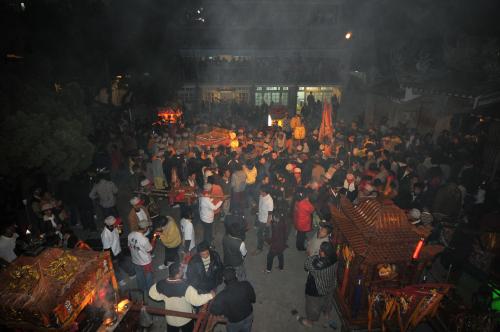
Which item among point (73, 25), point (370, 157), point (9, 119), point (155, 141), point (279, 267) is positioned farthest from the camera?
point (73, 25)

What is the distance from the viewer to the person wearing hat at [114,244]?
5.86m

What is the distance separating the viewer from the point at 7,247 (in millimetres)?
5742

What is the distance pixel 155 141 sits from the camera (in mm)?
11438

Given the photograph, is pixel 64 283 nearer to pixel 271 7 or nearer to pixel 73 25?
pixel 73 25

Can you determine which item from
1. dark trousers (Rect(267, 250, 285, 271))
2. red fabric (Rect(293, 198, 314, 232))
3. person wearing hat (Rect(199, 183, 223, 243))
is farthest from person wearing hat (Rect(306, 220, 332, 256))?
person wearing hat (Rect(199, 183, 223, 243))

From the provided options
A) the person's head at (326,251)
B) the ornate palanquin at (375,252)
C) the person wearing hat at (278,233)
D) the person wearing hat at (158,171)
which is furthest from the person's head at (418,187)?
the person wearing hat at (158,171)

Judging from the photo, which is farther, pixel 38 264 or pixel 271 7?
pixel 271 7

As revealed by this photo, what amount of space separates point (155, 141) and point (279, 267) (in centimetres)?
685

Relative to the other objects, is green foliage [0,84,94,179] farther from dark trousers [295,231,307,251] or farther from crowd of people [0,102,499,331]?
dark trousers [295,231,307,251]

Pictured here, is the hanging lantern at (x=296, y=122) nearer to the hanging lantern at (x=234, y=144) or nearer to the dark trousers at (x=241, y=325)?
the hanging lantern at (x=234, y=144)

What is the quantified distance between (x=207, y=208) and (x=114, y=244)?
2.16m

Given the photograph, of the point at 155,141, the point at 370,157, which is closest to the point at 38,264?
the point at 155,141

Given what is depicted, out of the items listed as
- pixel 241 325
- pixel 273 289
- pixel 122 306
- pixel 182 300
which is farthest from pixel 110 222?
pixel 273 289

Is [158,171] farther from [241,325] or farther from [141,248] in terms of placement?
[241,325]
